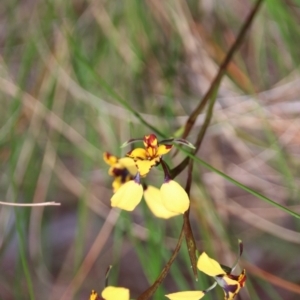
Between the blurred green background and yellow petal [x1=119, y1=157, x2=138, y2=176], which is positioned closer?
yellow petal [x1=119, y1=157, x2=138, y2=176]

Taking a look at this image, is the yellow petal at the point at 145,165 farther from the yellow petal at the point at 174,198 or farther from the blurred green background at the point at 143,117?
the blurred green background at the point at 143,117

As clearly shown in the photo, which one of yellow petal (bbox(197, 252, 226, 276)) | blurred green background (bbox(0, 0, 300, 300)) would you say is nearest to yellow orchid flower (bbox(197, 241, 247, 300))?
Answer: yellow petal (bbox(197, 252, 226, 276))

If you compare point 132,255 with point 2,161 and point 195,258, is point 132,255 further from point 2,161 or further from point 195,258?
point 195,258

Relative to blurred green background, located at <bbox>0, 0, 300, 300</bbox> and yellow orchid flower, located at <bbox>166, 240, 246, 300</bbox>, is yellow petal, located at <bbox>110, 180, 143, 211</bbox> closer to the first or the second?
yellow orchid flower, located at <bbox>166, 240, 246, 300</bbox>

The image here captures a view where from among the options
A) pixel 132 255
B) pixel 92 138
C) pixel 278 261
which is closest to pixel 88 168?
pixel 92 138

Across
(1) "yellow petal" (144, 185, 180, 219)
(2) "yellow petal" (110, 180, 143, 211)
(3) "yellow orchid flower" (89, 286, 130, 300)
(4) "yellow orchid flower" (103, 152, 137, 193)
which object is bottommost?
(3) "yellow orchid flower" (89, 286, 130, 300)

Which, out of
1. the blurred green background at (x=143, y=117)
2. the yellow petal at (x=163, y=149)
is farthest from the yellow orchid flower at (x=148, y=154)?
the blurred green background at (x=143, y=117)
